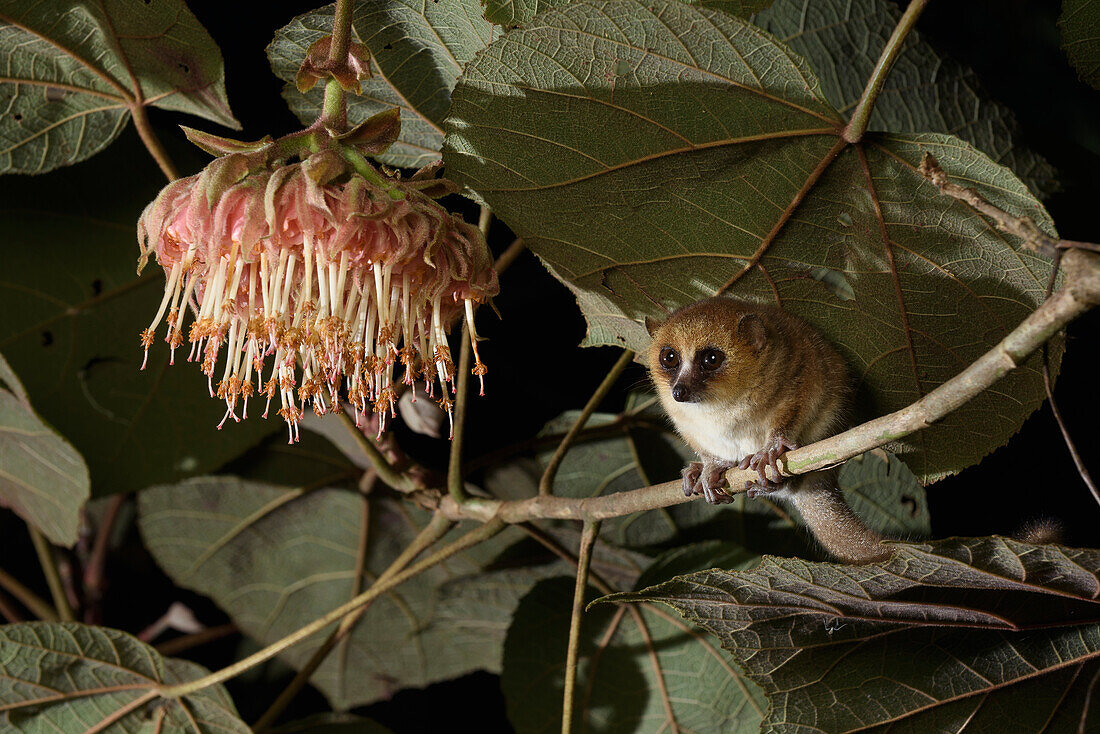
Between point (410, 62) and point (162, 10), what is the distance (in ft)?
1.04

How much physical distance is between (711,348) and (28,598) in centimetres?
145

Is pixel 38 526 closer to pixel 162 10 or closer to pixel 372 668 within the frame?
pixel 372 668

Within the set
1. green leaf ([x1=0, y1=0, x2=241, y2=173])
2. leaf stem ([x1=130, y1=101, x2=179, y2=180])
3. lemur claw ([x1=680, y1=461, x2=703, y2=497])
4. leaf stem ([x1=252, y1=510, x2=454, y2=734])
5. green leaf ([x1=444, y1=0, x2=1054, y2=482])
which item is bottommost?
leaf stem ([x1=252, y1=510, x2=454, y2=734])

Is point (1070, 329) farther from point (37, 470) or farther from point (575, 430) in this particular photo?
point (37, 470)

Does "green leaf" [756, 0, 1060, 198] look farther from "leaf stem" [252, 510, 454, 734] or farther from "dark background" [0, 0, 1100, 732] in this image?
"leaf stem" [252, 510, 454, 734]

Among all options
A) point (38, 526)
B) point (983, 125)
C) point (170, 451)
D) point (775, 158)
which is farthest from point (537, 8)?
point (38, 526)

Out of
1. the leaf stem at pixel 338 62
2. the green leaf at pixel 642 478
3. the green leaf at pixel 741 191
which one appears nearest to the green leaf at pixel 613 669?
the green leaf at pixel 642 478

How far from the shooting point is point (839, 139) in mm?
908

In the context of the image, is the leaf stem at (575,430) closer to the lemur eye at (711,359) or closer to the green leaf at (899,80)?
the lemur eye at (711,359)

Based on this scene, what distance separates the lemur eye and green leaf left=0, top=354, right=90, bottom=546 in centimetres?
95

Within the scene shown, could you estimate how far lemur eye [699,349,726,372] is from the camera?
41.7 inches

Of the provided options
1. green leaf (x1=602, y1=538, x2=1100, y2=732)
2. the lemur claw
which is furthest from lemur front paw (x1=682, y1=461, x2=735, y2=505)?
green leaf (x1=602, y1=538, x2=1100, y2=732)

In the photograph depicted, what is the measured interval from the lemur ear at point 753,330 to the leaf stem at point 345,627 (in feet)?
1.92

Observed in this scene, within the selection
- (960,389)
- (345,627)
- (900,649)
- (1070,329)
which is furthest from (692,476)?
(345,627)
